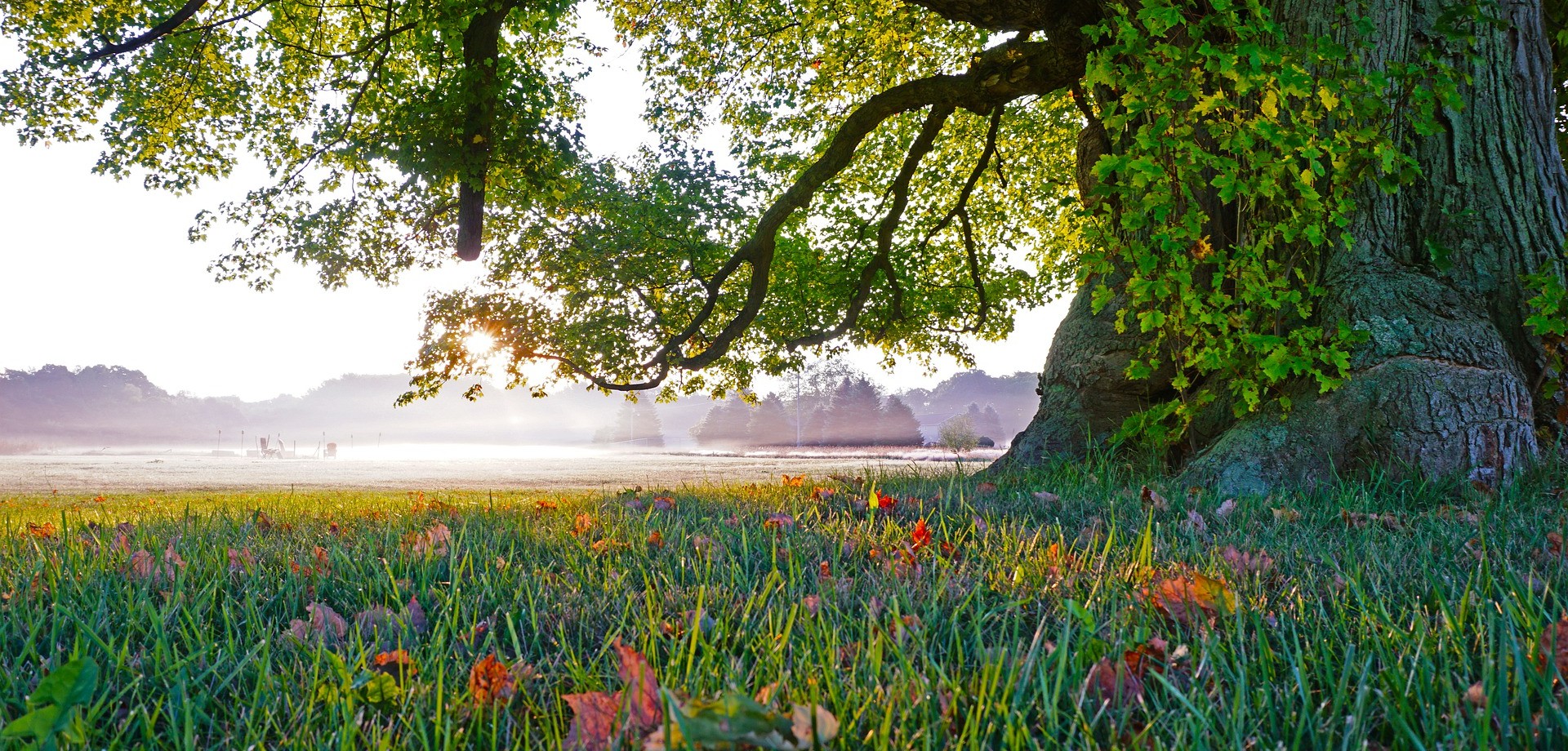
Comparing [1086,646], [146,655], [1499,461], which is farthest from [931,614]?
[1499,461]

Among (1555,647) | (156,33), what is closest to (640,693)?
(1555,647)

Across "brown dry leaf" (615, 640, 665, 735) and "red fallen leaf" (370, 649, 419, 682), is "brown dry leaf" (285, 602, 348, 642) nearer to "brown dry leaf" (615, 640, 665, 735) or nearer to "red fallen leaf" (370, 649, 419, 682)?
"red fallen leaf" (370, 649, 419, 682)

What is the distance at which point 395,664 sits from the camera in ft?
4.79

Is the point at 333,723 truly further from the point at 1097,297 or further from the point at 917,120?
the point at 917,120

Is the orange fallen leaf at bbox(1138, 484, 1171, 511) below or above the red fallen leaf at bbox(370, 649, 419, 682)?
above

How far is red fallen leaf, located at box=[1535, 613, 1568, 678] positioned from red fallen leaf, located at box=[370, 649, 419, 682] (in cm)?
182

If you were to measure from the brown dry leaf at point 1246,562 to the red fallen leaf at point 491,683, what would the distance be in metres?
1.66

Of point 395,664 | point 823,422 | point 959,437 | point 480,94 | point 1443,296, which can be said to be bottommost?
point 959,437

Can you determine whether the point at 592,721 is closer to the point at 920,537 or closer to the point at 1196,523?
the point at 920,537

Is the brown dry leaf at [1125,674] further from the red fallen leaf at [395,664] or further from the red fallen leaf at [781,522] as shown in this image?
the red fallen leaf at [781,522]

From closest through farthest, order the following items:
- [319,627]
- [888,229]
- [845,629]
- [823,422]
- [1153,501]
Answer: [845,629]
[319,627]
[1153,501]
[888,229]
[823,422]

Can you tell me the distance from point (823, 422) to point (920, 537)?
3558 inches

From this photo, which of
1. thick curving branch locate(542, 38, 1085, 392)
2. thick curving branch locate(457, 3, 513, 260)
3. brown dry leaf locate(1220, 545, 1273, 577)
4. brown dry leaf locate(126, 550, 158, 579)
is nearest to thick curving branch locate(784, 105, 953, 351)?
thick curving branch locate(542, 38, 1085, 392)

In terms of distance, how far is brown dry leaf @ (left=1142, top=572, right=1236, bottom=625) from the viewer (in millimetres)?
1583
